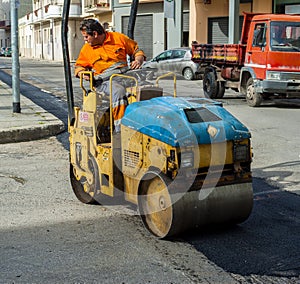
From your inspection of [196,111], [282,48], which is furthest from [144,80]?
[282,48]

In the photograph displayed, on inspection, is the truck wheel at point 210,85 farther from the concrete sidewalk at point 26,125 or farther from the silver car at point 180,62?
the silver car at point 180,62

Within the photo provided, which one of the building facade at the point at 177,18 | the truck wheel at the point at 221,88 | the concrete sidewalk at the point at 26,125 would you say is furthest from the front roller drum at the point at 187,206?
the building facade at the point at 177,18

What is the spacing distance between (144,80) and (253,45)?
33.3ft

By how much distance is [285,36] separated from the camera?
14.8 m

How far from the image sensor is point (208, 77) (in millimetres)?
17578

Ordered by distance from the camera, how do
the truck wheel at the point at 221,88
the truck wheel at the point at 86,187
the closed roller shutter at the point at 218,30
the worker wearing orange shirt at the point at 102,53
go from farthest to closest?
the closed roller shutter at the point at 218,30 → the truck wheel at the point at 221,88 → the worker wearing orange shirt at the point at 102,53 → the truck wheel at the point at 86,187

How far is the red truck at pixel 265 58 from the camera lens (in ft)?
47.5

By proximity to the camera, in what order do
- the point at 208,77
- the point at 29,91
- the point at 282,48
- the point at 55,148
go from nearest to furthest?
1. the point at 55,148
2. the point at 282,48
3. the point at 208,77
4. the point at 29,91

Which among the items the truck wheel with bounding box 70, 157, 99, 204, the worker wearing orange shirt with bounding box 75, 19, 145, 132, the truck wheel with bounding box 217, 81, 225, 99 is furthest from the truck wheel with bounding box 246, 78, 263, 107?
the truck wheel with bounding box 70, 157, 99, 204

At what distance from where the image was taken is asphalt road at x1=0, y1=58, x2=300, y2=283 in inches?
169

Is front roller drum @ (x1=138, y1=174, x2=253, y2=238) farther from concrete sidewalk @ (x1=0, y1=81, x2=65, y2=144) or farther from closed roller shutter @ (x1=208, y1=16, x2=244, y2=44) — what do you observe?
closed roller shutter @ (x1=208, y1=16, x2=244, y2=44)

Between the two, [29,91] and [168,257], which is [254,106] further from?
[168,257]

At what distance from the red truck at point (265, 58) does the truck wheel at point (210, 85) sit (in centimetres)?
60

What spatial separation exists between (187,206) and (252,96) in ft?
36.3
